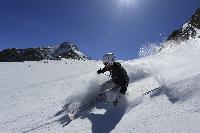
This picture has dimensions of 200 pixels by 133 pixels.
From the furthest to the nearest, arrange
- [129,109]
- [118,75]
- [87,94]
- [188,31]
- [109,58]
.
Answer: [188,31]
[87,94]
[109,58]
[118,75]
[129,109]

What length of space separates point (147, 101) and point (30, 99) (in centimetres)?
781

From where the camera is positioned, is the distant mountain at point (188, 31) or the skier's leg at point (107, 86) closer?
the skier's leg at point (107, 86)

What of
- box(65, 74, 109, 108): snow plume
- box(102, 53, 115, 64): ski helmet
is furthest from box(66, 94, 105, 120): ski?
box(102, 53, 115, 64): ski helmet

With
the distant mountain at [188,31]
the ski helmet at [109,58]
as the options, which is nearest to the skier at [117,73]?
the ski helmet at [109,58]

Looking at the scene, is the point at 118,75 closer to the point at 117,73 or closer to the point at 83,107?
the point at 117,73

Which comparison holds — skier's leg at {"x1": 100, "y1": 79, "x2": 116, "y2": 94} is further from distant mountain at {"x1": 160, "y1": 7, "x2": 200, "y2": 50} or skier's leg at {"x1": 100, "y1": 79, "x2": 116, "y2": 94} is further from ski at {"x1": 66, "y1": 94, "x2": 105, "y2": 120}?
distant mountain at {"x1": 160, "y1": 7, "x2": 200, "y2": 50}

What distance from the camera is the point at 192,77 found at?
1017cm

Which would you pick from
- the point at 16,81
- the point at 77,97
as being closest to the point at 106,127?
the point at 77,97

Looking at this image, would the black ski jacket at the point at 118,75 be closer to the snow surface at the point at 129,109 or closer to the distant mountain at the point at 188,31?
the snow surface at the point at 129,109

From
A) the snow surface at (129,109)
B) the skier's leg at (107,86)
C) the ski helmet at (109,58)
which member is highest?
the ski helmet at (109,58)

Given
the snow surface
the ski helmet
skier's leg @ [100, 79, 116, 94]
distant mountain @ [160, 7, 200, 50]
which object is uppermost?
distant mountain @ [160, 7, 200, 50]

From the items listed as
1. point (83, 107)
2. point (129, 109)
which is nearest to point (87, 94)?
point (83, 107)

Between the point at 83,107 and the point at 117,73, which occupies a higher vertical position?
the point at 117,73

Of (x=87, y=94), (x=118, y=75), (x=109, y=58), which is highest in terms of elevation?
(x=109, y=58)
